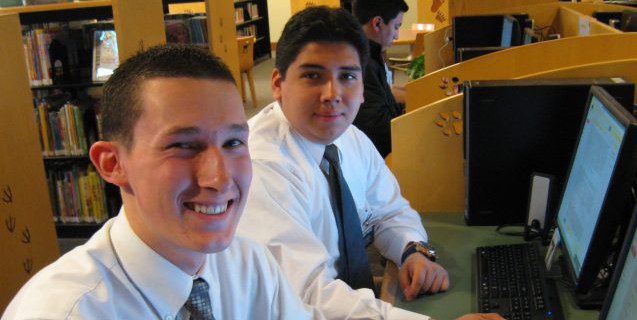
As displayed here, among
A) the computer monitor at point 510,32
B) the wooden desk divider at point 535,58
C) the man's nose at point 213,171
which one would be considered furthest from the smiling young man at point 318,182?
the computer monitor at point 510,32

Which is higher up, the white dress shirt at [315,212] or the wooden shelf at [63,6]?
the wooden shelf at [63,6]

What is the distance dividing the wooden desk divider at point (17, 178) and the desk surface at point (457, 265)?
1984 mm

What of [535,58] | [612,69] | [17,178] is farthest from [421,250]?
[17,178]

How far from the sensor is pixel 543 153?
1.90 meters

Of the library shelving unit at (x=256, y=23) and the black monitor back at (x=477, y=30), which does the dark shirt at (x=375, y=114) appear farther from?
the library shelving unit at (x=256, y=23)

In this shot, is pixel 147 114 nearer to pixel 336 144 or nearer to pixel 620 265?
pixel 620 265

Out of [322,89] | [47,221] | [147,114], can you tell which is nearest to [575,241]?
[322,89]

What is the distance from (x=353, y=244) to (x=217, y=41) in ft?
9.45

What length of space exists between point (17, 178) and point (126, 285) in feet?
7.71

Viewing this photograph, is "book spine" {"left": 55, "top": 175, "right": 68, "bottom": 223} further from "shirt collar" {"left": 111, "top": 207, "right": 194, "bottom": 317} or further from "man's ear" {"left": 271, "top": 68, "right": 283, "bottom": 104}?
"shirt collar" {"left": 111, "top": 207, "right": 194, "bottom": 317}

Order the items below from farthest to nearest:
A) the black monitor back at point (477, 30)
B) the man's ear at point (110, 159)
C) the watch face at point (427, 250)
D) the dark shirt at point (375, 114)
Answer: the black monitor back at point (477, 30) → the dark shirt at point (375, 114) → the watch face at point (427, 250) → the man's ear at point (110, 159)

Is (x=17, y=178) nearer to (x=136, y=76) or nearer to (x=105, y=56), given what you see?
(x=105, y=56)

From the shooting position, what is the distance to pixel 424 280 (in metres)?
1.63

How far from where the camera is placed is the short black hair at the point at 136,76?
102 cm
